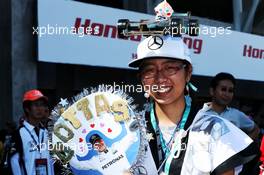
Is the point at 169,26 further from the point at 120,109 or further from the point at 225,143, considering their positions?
the point at 225,143

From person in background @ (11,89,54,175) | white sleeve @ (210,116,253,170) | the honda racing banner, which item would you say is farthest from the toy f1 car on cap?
the honda racing banner

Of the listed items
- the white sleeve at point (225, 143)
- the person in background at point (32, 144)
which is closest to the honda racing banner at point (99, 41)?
the person in background at point (32, 144)

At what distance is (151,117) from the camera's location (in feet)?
7.54

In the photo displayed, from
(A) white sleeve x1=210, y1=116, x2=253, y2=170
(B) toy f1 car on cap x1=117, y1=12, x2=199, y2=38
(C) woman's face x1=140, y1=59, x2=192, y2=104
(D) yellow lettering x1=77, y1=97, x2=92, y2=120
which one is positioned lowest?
(A) white sleeve x1=210, y1=116, x2=253, y2=170

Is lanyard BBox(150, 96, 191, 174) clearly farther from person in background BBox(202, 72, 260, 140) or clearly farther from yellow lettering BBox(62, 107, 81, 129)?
person in background BBox(202, 72, 260, 140)

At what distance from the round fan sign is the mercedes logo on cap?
27cm

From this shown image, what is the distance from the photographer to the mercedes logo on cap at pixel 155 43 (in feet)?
7.16

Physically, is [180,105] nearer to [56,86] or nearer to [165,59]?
[165,59]

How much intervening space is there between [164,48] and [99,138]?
47 cm

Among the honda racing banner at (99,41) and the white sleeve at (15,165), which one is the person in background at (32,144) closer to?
the white sleeve at (15,165)

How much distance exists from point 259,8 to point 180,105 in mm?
12673

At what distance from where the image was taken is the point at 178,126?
2227 millimetres

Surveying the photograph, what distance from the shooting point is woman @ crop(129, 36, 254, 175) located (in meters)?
2.09

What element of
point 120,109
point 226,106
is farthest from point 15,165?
point 120,109
